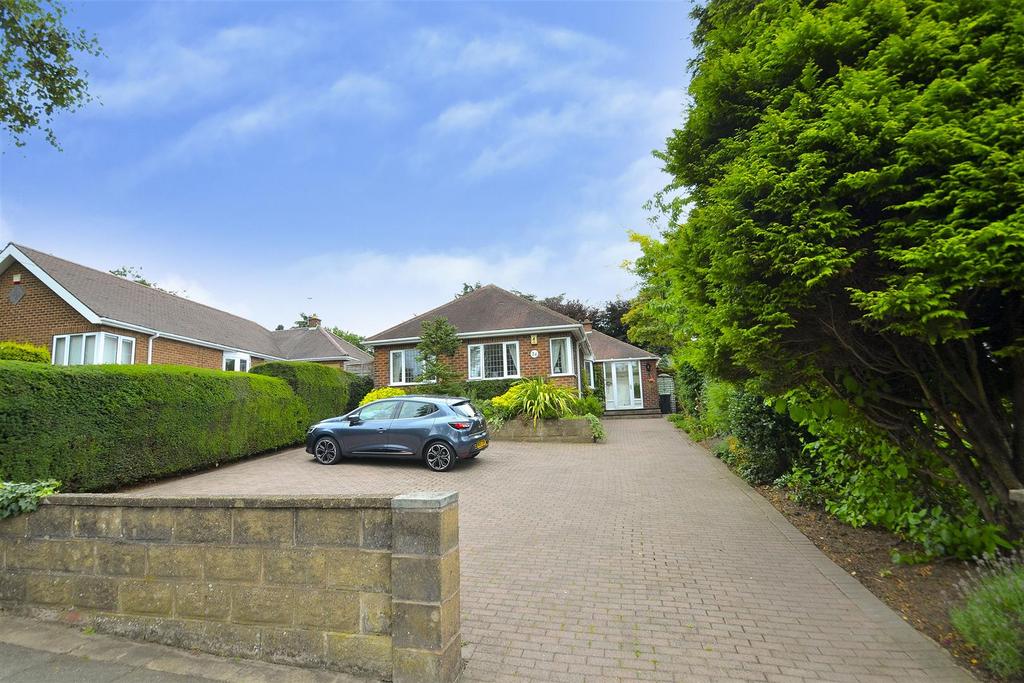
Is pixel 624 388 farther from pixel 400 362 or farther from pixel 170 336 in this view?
pixel 170 336

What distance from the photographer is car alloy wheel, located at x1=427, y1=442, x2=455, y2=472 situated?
1030 cm

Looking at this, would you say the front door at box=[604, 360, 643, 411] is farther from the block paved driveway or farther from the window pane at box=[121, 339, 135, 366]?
the window pane at box=[121, 339, 135, 366]

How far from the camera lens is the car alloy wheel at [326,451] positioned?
1132 cm

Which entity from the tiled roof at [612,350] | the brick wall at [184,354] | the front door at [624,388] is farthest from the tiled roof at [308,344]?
the front door at [624,388]

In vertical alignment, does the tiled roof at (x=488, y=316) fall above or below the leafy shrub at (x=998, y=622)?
above

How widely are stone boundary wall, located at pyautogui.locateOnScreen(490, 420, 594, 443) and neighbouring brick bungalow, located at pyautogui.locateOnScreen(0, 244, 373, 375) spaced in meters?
12.9

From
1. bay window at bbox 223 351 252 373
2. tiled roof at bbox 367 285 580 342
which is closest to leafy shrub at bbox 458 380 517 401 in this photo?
tiled roof at bbox 367 285 580 342

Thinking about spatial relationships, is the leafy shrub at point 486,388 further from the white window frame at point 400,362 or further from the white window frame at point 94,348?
the white window frame at point 94,348

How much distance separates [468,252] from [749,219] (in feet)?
68.7

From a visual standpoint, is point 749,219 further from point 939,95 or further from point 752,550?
point 752,550

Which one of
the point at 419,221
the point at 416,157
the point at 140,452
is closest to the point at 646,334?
the point at 419,221

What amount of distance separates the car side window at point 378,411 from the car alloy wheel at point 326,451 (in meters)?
0.96

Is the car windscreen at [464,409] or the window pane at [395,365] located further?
the window pane at [395,365]

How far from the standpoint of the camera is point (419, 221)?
1753 centimetres
